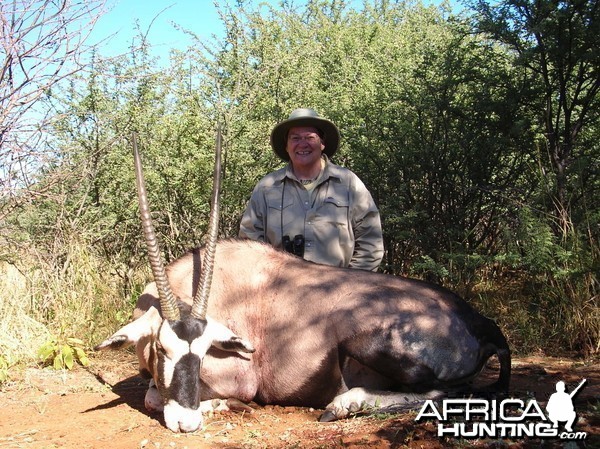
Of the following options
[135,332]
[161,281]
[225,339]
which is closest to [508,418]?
[225,339]

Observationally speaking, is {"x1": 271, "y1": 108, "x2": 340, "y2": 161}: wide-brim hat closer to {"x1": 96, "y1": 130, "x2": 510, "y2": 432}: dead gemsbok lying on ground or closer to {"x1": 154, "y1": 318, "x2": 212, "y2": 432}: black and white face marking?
{"x1": 96, "y1": 130, "x2": 510, "y2": 432}: dead gemsbok lying on ground

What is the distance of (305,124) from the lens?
6020 millimetres

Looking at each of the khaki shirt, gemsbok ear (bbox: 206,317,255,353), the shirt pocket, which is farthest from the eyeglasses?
gemsbok ear (bbox: 206,317,255,353)

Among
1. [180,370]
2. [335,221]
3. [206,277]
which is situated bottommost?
[180,370]

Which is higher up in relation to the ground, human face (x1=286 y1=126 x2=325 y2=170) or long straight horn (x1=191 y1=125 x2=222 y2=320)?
human face (x1=286 y1=126 x2=325 y2=170)

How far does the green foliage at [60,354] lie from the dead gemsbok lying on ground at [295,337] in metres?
1.22

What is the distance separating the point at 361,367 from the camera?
14.5 feet

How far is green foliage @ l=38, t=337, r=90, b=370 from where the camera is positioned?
561cm

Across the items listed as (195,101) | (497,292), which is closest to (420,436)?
(497,292)

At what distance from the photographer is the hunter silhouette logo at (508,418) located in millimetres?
3318

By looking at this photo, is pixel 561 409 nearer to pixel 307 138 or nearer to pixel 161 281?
pixel 161 281

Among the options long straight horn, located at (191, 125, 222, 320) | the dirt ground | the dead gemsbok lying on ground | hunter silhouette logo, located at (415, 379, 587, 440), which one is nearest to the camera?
hunter silhouette logo, located at (415, 379, 587, 440)

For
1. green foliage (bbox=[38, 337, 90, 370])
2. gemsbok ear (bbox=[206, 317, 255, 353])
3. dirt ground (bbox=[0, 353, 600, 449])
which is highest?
gemsbok ear (bbox=[206, 317, 255, 353])

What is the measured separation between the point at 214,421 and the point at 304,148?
2.64 metres
